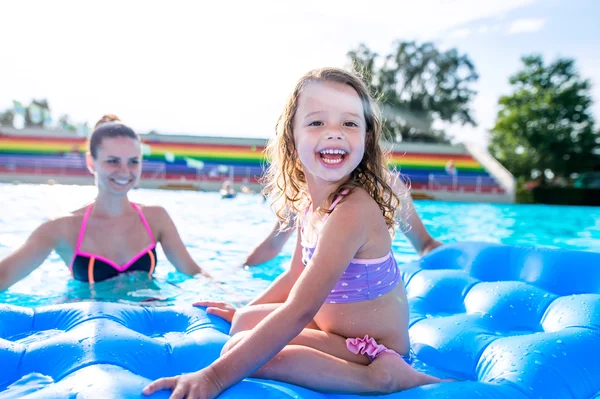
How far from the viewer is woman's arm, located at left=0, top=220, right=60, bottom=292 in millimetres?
2613

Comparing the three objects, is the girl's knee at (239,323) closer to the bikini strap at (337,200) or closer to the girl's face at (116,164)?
the bikini strap at (337,200)

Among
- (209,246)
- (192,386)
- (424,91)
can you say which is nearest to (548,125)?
(424,91)

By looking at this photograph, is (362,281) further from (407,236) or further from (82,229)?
(407,236)

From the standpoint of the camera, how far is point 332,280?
4.82ft

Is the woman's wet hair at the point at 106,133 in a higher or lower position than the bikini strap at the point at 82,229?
higher

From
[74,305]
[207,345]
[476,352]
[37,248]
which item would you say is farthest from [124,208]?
[476,352]

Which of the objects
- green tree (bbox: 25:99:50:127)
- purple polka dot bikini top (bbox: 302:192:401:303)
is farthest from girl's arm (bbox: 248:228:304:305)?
green tree (bbox: 25:99:50:127)

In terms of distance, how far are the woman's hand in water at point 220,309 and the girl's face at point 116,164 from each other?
0.97 m

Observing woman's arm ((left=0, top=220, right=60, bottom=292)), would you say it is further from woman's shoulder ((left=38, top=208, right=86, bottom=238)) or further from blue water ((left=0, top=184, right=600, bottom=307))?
blue water ((left=0, top=184, right=600, bottom=307))

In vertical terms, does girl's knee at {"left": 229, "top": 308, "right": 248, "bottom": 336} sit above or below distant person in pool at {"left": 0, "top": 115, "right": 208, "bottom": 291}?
below

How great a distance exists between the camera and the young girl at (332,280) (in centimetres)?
141

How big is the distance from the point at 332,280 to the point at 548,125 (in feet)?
86.3

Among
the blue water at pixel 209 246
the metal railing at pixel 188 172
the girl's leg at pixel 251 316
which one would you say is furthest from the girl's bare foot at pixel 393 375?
the metal railing at pixel 188 172

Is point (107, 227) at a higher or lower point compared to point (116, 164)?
lower
